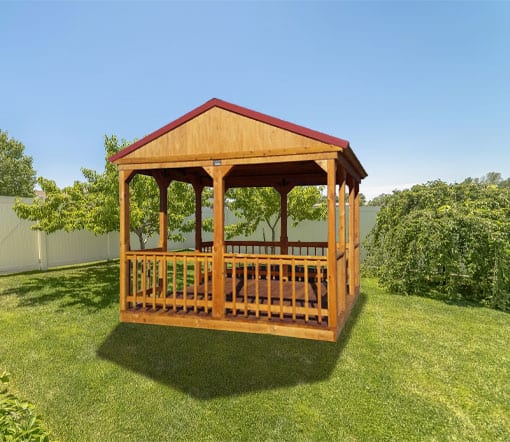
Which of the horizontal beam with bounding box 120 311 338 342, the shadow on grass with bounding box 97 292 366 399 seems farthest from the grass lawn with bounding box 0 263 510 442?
the horizontal beam with bounding box 120 311 338 342

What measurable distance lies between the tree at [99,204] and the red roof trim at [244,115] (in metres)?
3.66

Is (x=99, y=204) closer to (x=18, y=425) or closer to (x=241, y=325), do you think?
(x=241, y=325)

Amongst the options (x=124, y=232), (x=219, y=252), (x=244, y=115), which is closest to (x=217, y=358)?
(x=219, y=252)

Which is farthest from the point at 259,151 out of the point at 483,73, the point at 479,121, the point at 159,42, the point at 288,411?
the point at 479,121

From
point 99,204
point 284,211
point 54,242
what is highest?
point 99,204

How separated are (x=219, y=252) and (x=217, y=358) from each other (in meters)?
1.73

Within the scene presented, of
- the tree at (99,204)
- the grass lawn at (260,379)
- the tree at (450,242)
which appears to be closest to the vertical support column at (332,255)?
the grass lawn at (260,379)

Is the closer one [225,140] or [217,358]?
[225,140]

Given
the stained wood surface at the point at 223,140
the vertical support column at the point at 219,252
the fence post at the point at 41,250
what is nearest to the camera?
the stained wood surface at the point at 223,140

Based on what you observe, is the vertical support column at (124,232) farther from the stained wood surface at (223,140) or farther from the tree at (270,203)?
the tree at (270,203)

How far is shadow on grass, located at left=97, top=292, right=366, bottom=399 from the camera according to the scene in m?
4.12

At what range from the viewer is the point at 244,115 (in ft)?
14.5

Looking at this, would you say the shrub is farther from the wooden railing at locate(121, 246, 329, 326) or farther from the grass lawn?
the wooden railing at locate(121, 246, 329, 326)

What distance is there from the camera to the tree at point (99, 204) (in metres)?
8.15
